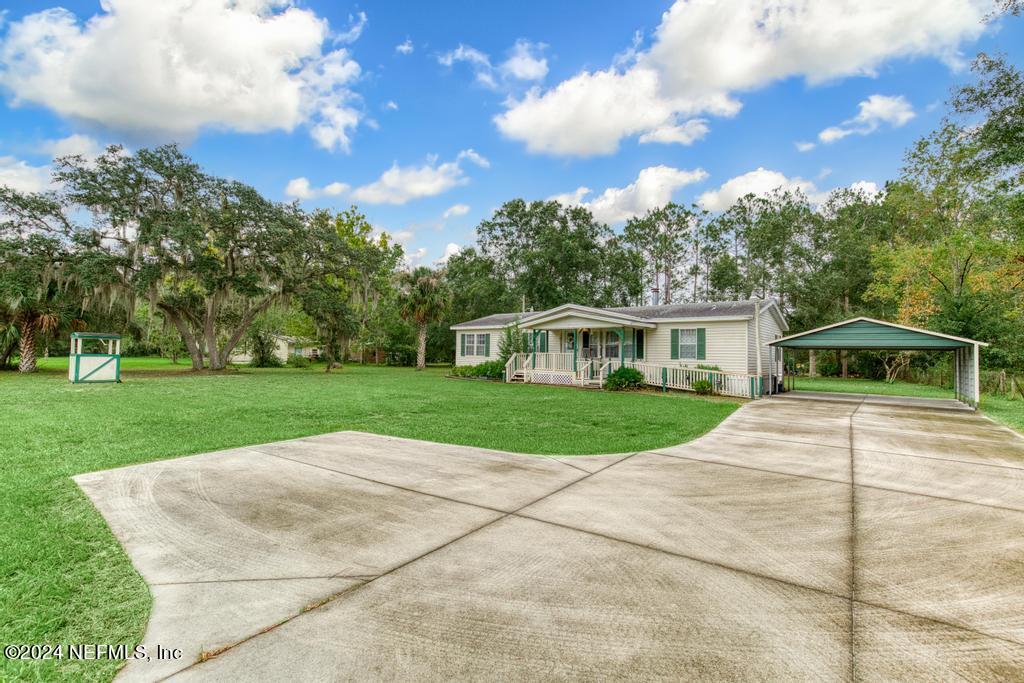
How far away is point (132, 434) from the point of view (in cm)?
691

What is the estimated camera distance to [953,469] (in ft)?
18.0

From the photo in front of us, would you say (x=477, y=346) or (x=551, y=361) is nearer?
(x=551, y=361)

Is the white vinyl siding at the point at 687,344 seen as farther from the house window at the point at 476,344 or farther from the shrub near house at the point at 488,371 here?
the house window at the point at 476,344

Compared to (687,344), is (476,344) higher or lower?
higher

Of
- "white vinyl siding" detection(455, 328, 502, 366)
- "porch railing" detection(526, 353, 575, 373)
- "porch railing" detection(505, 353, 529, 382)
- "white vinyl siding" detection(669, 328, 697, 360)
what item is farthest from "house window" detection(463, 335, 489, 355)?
"white vinyl siding" detection(669, 328, 697, 360)

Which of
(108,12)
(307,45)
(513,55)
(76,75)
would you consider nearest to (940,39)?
(513,55)

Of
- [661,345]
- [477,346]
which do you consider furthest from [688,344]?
[477,346]

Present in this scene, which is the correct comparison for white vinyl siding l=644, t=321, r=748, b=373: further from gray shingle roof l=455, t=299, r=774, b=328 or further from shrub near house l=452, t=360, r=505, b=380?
shrub near house l=452, t=360, r=505, b=380

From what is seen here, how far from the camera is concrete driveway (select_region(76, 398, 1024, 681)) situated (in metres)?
1.97

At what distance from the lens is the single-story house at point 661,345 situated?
16.6m

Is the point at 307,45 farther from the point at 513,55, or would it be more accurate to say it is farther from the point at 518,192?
the point at 518,192

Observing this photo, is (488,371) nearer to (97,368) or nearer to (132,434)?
(97,368)

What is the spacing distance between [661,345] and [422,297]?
15042 mm

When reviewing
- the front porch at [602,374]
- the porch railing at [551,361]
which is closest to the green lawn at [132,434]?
the front porch at [602,374]
